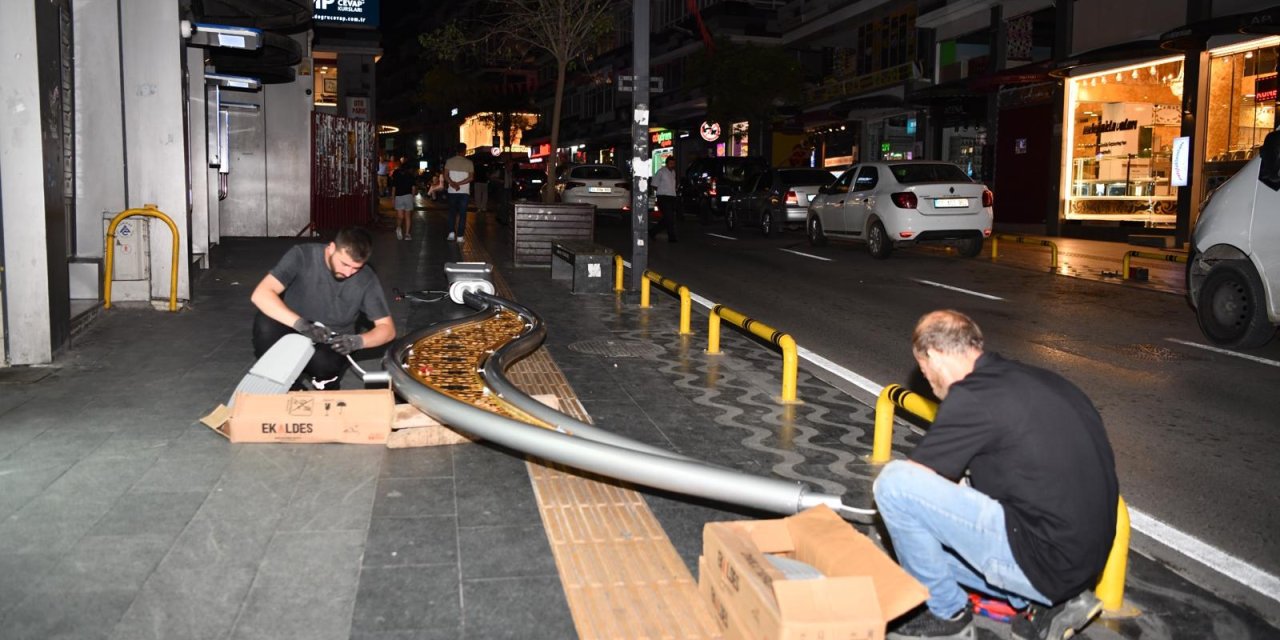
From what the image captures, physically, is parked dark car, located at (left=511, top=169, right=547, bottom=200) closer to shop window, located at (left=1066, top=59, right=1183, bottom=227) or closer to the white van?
shop window, located at (left=1066, top=59, right=1183, bottom=227)

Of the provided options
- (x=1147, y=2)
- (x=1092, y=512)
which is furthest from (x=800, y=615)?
(x=1147, y=2)

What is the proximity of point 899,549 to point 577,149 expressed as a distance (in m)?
77.6

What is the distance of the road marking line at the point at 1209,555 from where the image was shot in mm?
4188

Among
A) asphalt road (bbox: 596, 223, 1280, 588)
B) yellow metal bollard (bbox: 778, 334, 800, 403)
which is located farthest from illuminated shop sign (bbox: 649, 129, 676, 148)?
yellow metal bollard (bbox: 778, 334, 800, 403)

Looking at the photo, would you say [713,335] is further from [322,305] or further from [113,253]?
[113,253]

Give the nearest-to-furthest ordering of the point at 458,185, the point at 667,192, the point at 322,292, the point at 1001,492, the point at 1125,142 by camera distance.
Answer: the point at 1001,492 < the point at 322,292 < the point at 458,185 < the point at 667,192 < the point at 1125,142

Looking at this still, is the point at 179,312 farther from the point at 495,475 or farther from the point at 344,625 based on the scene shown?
the point at 344,625

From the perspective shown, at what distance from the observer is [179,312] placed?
1056 centimetres

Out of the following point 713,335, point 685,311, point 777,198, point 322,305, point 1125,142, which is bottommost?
point 713,335

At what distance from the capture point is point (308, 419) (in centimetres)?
574

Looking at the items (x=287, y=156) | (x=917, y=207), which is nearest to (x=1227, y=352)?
(x=917, y=207)

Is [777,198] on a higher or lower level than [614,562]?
higher

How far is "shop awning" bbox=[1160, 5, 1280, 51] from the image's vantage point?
16781 mm

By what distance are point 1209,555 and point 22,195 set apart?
7.77m
